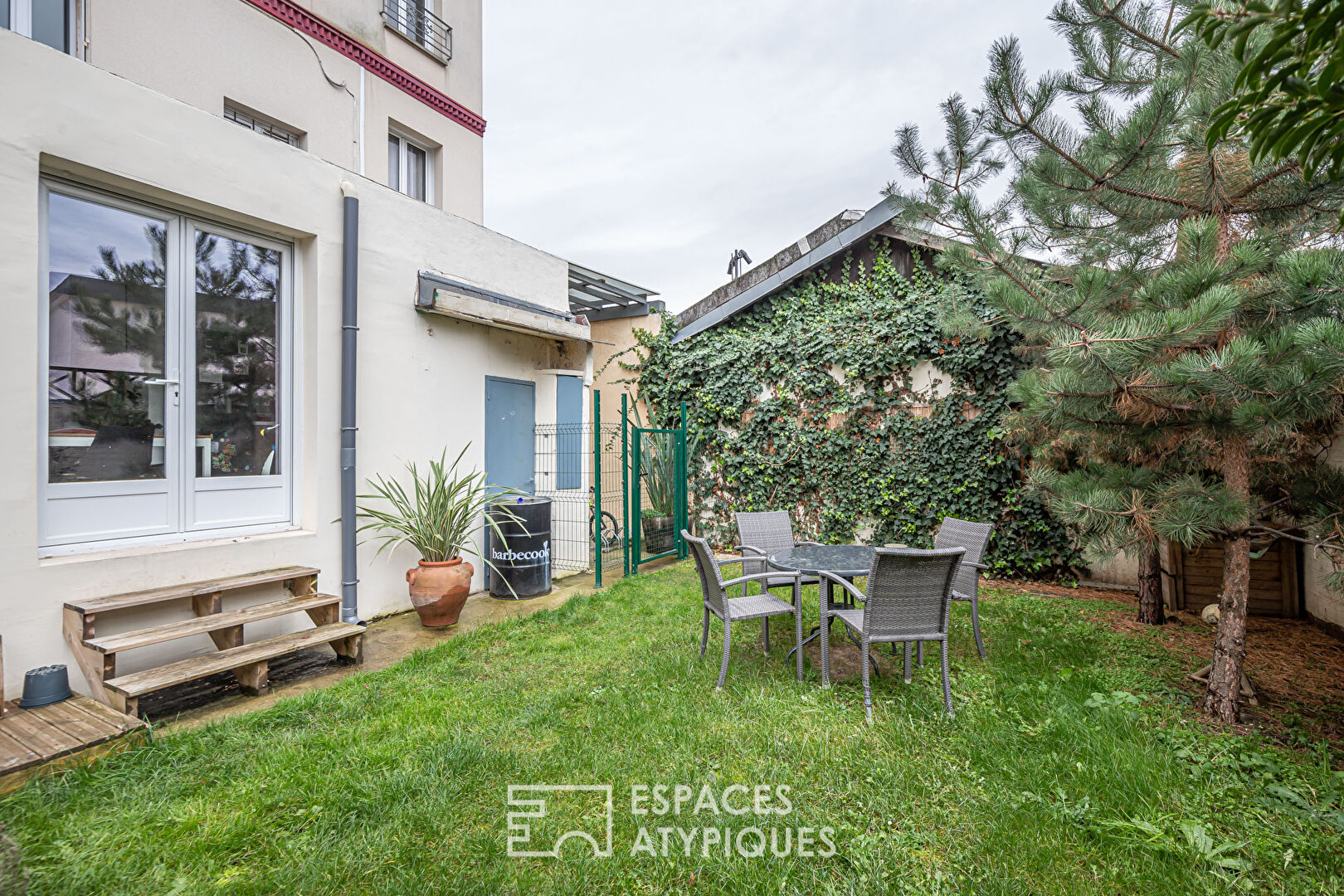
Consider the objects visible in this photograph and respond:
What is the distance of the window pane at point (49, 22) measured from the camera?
3.82 meters

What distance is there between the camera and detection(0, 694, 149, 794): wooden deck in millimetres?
2355

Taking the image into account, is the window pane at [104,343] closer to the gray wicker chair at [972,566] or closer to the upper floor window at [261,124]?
the upper floor window at [261,124]

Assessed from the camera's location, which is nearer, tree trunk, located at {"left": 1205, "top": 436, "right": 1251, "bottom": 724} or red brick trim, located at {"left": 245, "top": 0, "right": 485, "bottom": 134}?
tree trunk, located at {"left": 1205, "top": 436, "right": 1251, "bottom": 724}

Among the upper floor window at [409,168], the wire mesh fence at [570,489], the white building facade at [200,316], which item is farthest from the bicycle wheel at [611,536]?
the upper floor window at [409,168]

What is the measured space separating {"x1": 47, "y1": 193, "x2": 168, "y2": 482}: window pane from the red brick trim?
4.36 metres

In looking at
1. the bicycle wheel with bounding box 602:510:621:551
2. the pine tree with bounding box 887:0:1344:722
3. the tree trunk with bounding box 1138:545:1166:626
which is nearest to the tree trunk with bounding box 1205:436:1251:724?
the pine tree with bounding box 887:0:1344:722

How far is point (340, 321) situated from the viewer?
4578mm

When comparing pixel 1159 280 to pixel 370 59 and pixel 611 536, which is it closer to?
pixel 611 536

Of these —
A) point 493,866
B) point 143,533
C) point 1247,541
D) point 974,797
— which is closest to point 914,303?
point 1247,541

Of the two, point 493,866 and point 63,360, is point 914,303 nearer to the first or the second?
point 493,866

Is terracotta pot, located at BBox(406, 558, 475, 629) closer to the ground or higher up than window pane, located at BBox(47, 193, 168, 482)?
closer to the ground

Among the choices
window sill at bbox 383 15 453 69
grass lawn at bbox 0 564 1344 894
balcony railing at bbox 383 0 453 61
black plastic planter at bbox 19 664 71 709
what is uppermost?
balcony railing at bbox 383 0 453 61

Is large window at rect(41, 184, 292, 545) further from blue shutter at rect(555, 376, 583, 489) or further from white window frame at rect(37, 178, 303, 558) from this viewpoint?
blue shutter at rect(555, 376, 583, 489)

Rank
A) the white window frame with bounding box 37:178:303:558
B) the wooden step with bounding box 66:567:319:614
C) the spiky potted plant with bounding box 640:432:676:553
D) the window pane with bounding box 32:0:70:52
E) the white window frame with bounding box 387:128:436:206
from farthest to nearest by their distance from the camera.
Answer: the white window frame with bounding box 387:128:436:206 → the spiky potted plant with bounding box 640:432:676:553 → the window pane with bounding box 32:0:70:52 → the white window frame with bounding box 37:178:303:558 → the wooden step with bounding box 66:567:319:614
